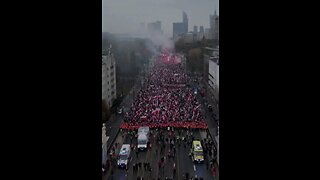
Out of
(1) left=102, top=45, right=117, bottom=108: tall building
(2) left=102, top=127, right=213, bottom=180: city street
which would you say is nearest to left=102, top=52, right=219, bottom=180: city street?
(2) left=102, top=127, right=213, bottom=180: city street

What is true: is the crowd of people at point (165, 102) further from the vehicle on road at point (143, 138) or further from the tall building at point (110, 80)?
the tall building at point (110, 80)

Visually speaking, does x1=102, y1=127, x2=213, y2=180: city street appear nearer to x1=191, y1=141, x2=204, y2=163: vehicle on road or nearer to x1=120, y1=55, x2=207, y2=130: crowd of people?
x1=191, y1=141, x2=204, y2=163: vehicle on road

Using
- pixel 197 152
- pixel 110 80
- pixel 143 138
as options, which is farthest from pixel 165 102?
pixel 110 80

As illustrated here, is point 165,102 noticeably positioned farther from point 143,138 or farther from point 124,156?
point 124,156
